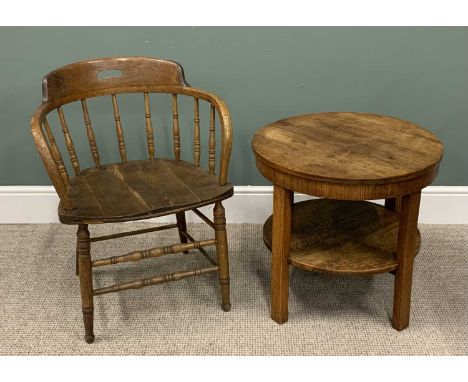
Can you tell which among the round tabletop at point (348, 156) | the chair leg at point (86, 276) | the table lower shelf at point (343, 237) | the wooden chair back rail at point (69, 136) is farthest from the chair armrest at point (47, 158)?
the table lower shelf at point (343, 237)

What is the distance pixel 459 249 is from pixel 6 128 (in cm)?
203

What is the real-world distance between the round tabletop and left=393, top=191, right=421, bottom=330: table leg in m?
0.07

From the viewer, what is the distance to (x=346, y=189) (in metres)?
1.87

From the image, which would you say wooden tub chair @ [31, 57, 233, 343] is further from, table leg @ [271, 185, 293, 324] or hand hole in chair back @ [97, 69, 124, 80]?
table leg @ [271, 185, 293, 324]

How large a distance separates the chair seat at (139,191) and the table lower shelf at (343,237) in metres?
0.33

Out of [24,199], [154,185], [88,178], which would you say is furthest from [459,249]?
[24,199]

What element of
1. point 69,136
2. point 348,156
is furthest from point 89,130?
point 348,156

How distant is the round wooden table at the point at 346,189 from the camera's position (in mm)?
1881

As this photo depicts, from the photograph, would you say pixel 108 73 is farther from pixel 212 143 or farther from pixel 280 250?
pixel 280 250

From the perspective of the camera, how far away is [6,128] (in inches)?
111

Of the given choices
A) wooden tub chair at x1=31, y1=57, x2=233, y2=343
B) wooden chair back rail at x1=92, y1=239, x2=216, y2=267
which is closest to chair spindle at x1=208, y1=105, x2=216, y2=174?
wooden tub chair at x1=31, y1=57, x2=233, y2=343

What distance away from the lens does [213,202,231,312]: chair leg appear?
2145 mm
